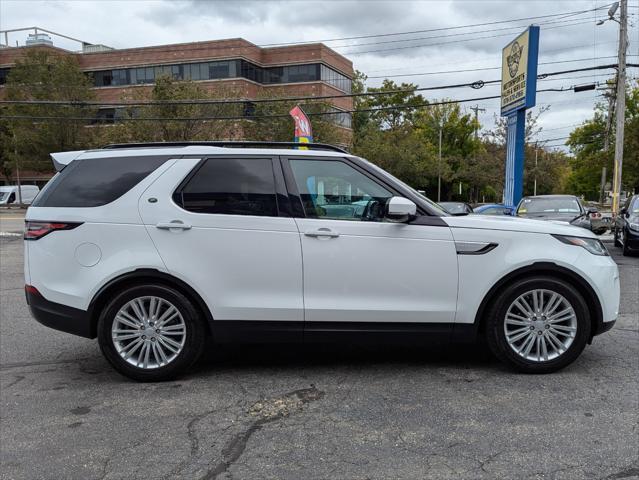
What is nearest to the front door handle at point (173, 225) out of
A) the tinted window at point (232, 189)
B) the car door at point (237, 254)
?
the car door at point (237, 254)

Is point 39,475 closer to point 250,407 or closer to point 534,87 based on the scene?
point 250,407

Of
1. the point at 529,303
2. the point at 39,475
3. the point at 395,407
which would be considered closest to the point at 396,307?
the point at 395,407

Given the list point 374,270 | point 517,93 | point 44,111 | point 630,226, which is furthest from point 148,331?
point 44,111

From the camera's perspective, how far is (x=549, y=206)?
12719mm

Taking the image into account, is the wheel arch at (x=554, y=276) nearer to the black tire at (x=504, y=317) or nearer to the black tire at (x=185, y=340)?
the black tire at (x=504, y=317)

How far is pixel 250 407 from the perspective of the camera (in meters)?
3.81

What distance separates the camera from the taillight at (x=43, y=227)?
13.9ft

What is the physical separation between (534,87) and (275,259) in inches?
550

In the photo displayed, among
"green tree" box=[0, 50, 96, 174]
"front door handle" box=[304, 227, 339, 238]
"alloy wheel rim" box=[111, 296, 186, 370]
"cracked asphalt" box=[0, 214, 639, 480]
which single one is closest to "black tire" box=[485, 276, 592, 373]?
"cracked asphalt" box=[0, 214, 639, 480]

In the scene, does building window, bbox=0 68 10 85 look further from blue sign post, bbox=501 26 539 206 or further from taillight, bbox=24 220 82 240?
taillight, bbox=24 220 82 240

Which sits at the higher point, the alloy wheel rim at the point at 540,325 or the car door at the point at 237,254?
the car door at the point at 237,254

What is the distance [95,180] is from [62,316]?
1125 millimetres

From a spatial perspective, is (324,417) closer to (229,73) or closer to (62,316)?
(62,316)

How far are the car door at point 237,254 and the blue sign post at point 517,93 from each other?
525 inches
